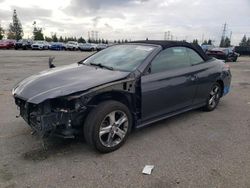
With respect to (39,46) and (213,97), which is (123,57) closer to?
(213,97)

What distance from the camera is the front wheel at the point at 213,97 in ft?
18.8

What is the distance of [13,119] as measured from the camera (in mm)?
5031

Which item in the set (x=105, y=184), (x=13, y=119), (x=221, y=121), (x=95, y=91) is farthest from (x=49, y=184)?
(x=221, y=121)

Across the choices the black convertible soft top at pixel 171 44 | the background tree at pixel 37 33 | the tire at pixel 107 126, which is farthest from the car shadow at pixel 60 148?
the background tree at pixel 37 33

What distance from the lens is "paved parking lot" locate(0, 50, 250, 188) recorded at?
3.08 metres

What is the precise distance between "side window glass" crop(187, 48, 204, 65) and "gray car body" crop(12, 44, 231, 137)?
0.32ft

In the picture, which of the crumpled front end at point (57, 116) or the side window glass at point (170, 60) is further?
the side window glass at point (170, 60)

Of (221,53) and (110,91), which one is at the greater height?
(110,91)

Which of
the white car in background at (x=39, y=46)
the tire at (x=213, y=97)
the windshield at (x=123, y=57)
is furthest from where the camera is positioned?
the white car in background at (x=39, y=46)

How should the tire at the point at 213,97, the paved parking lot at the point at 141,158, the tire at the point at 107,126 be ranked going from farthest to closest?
the tire at the point at 213,97 < the tire at the point at 107,126 < the paved parking lot at the point at 141,158

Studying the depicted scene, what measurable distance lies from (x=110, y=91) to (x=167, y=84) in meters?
1.12

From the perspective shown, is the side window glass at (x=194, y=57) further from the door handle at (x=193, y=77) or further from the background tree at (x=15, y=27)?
the background tree at (x=15, y=27)

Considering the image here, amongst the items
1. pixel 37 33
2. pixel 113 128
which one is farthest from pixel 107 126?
pixel 37 33

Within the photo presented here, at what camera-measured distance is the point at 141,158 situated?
11.9 ft
